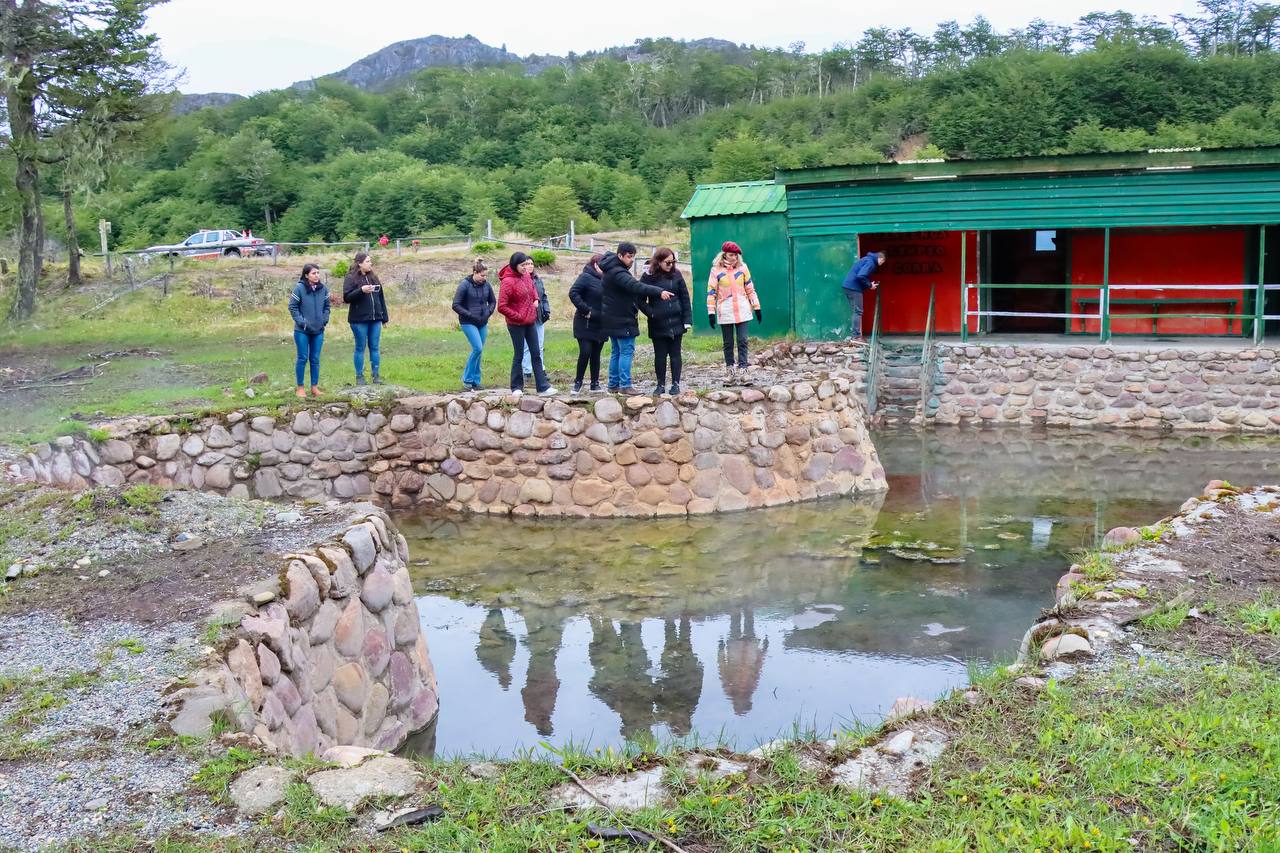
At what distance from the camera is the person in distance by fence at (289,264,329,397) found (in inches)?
539

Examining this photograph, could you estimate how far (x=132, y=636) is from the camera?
6719 mm

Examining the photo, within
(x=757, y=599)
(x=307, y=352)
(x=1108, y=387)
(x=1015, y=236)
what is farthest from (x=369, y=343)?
(x=1015, y=236)

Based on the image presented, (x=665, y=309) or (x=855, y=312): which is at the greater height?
(x=665, y=309)

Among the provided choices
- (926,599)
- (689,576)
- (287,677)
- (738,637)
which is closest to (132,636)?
(287,677)

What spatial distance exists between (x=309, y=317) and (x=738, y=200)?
9.20m

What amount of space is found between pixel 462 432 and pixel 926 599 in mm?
5529

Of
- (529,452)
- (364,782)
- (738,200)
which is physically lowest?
(364,782)

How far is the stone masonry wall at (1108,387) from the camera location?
1675 cm

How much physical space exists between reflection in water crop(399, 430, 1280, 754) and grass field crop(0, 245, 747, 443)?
11.8ft

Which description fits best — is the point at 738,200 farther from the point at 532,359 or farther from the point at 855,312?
the point at 532,359

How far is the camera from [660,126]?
9675cm

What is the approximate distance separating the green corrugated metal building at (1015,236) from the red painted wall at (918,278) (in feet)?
0.08

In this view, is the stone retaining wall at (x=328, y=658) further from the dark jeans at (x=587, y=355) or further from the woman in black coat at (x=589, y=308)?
the dark jeans at (x=587, y=355)

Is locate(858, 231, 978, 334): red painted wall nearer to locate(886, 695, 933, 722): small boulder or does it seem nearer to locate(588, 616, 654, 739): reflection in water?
locate(588, 616, 654, 739): reflection in water
